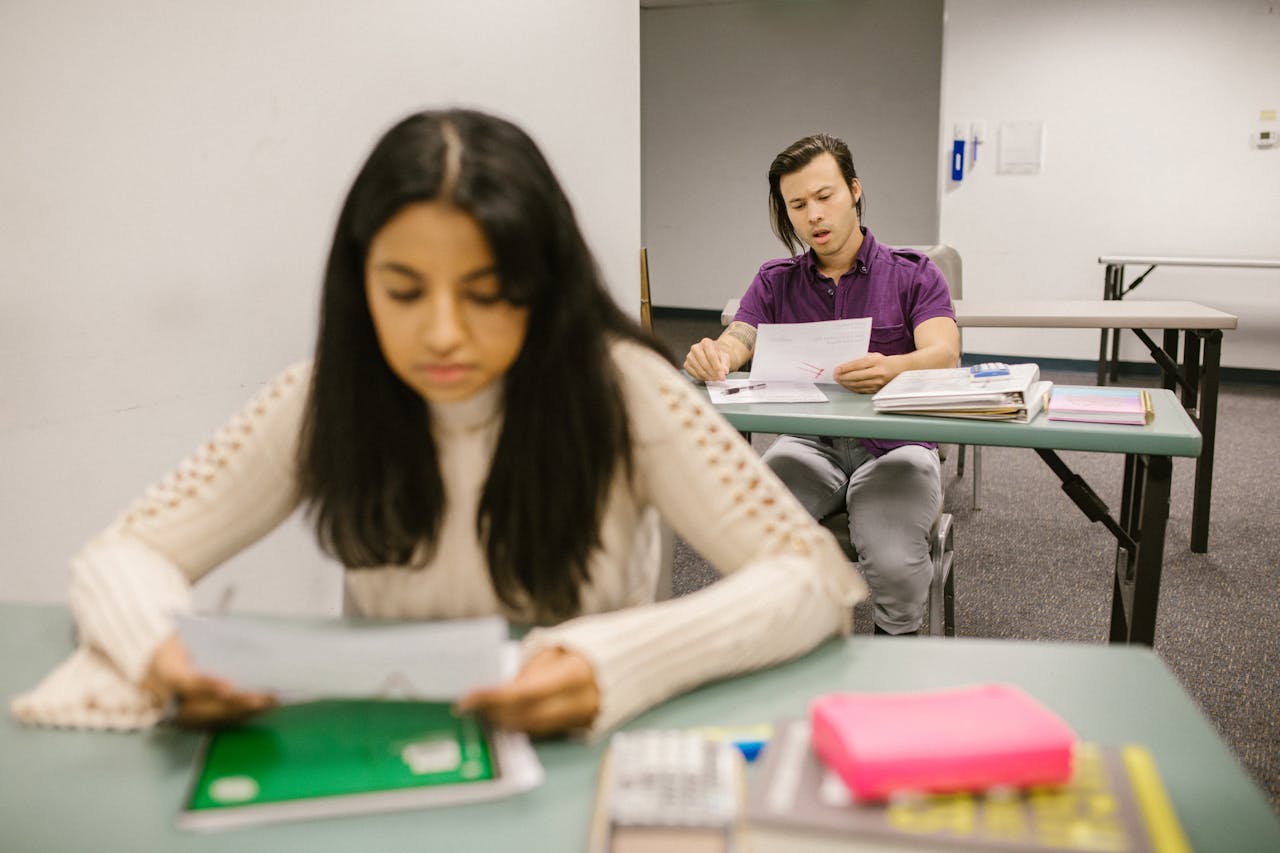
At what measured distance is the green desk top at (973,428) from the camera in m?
1.68

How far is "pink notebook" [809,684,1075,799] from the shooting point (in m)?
0.60

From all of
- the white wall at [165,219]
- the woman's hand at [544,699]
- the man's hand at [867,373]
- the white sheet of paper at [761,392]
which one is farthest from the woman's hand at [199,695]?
the man's hand at [867,373]

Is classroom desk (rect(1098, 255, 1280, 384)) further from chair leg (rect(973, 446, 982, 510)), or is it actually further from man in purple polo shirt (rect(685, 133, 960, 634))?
man in purple polo shirt (rect(685, 133, 960, 634))

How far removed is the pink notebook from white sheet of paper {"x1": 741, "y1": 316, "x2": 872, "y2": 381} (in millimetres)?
1519

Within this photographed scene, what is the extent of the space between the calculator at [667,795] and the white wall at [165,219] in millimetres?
1094

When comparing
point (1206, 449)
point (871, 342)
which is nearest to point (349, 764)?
point (871, 342)

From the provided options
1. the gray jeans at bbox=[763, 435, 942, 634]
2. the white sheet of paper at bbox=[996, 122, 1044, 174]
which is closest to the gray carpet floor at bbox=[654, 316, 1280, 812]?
the gray jeans at bbox=[763, 435, 942, 634]

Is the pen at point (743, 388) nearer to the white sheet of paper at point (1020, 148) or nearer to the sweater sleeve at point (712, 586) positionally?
the sweater sleeve at point (712, 586)

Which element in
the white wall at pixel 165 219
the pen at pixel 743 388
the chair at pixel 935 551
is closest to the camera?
the white wall at pixel 165 219

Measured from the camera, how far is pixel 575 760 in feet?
2.24

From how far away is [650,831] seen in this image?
1.89 ft

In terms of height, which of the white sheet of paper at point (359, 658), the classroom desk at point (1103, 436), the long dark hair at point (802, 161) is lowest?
the classroom desk at point (1103, 436)

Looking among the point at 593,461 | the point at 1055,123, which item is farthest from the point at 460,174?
the point at 1055,123

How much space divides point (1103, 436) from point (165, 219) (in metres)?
1.61
